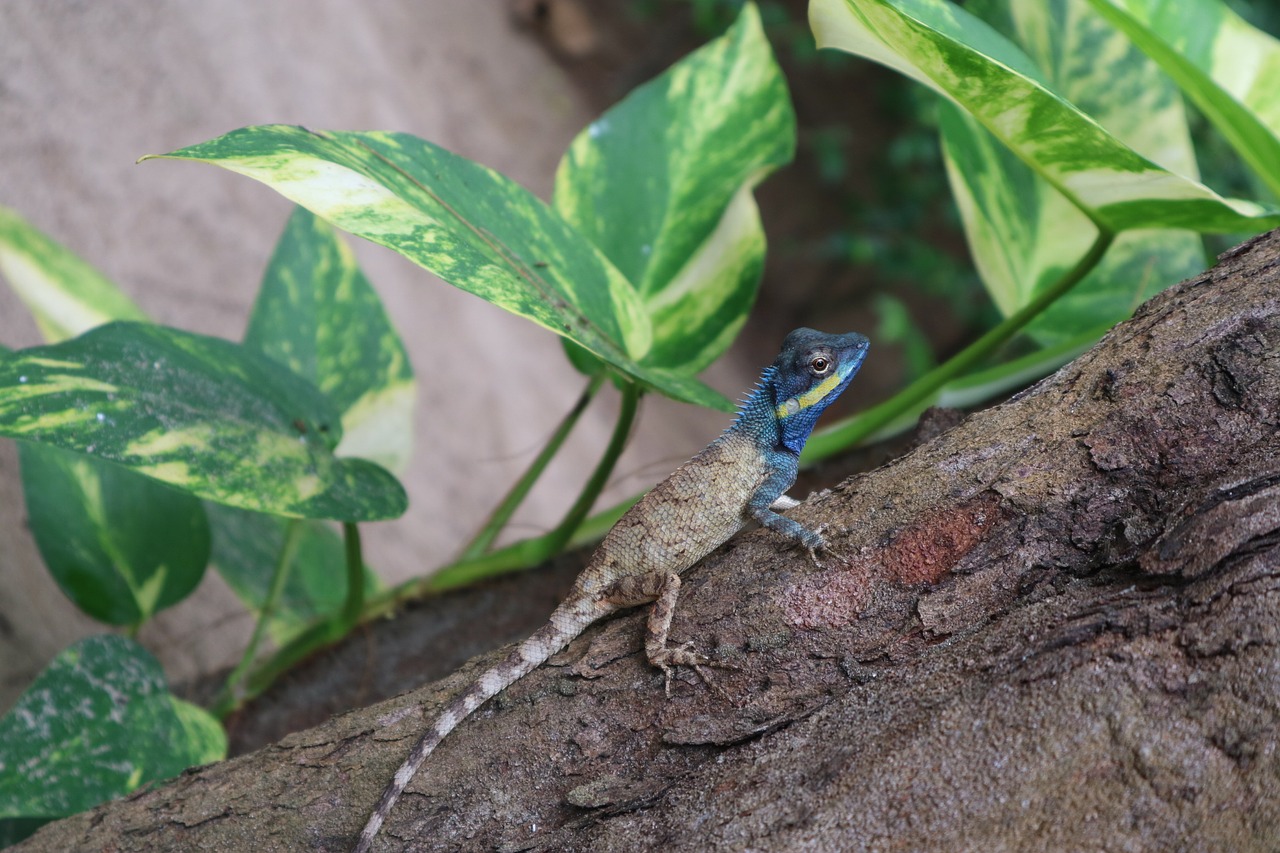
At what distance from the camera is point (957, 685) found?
1.41m

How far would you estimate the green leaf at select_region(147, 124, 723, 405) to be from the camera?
1502 millimetres

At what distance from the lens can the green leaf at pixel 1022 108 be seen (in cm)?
160

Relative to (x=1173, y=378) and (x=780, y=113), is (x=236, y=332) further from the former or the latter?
(x=1173, y=378)

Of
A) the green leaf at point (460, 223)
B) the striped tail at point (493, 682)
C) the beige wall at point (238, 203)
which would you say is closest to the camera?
the green leaf at point (460, 223)

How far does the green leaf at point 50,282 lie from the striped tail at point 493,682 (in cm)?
208

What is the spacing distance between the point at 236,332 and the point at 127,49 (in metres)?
1.69

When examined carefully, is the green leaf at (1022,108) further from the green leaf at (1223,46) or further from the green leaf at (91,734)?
the green leaf at (91,734)

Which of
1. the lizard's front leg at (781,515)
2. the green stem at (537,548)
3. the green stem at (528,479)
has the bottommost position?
the lizard's front leg at (781,515)

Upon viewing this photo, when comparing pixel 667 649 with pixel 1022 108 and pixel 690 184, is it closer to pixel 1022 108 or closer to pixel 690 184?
pixel 1022 108

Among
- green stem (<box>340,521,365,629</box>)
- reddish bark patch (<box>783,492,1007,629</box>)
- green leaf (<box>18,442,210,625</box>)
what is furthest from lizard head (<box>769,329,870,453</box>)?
green leaf (<box>18,442,210,625</box>)

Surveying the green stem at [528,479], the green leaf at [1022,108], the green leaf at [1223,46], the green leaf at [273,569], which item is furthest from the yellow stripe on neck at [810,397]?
the green leaf at [273,569]

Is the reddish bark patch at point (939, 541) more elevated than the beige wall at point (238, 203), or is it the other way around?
the beige wall at point (238, 203)

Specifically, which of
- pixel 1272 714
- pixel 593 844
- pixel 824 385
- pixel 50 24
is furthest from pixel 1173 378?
pixel 50 24

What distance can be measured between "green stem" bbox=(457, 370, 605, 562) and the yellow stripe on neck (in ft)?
1.76
